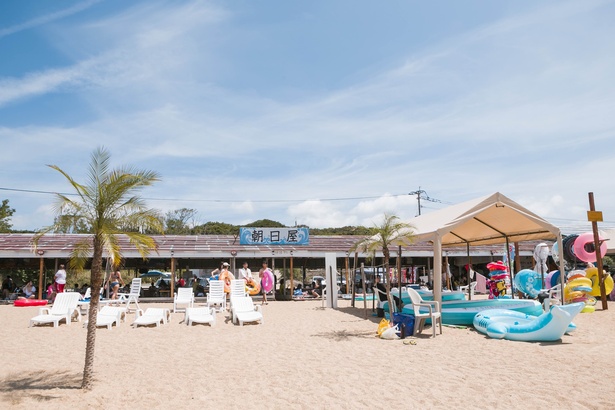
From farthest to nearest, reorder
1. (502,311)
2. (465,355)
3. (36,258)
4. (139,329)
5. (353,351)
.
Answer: (36,258)
(139,329)
(502,311)
(353,351)
(465,355)

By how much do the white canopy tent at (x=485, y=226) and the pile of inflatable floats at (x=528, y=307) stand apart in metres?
1.12

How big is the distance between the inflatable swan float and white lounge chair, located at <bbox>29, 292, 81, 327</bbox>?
1013cm

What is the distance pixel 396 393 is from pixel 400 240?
21.3 ft

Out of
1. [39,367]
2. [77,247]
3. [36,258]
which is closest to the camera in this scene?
→ [77,247]

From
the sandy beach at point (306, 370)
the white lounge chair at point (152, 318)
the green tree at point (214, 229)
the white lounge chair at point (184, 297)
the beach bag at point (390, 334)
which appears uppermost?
the green tree at point (214, 229)

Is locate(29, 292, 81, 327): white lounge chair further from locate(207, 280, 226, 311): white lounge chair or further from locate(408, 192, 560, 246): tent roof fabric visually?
locate(408, 192, 560, 246): tent roof fabric

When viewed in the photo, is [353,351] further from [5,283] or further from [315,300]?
[5,283]

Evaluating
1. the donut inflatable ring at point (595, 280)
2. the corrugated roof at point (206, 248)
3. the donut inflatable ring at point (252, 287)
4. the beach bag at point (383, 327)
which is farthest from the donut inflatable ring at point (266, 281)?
the donut inflatable ring at point (595, 280)

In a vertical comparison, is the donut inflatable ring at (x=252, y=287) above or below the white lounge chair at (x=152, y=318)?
above

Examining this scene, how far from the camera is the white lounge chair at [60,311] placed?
11984mm

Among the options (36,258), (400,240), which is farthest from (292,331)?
(36,258)

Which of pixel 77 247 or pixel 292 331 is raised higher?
pixel 77 247

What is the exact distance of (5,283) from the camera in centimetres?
2061

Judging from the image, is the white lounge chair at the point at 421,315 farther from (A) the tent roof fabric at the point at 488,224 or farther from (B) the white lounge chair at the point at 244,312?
(B) the white lounge chair at the point at 244,312
